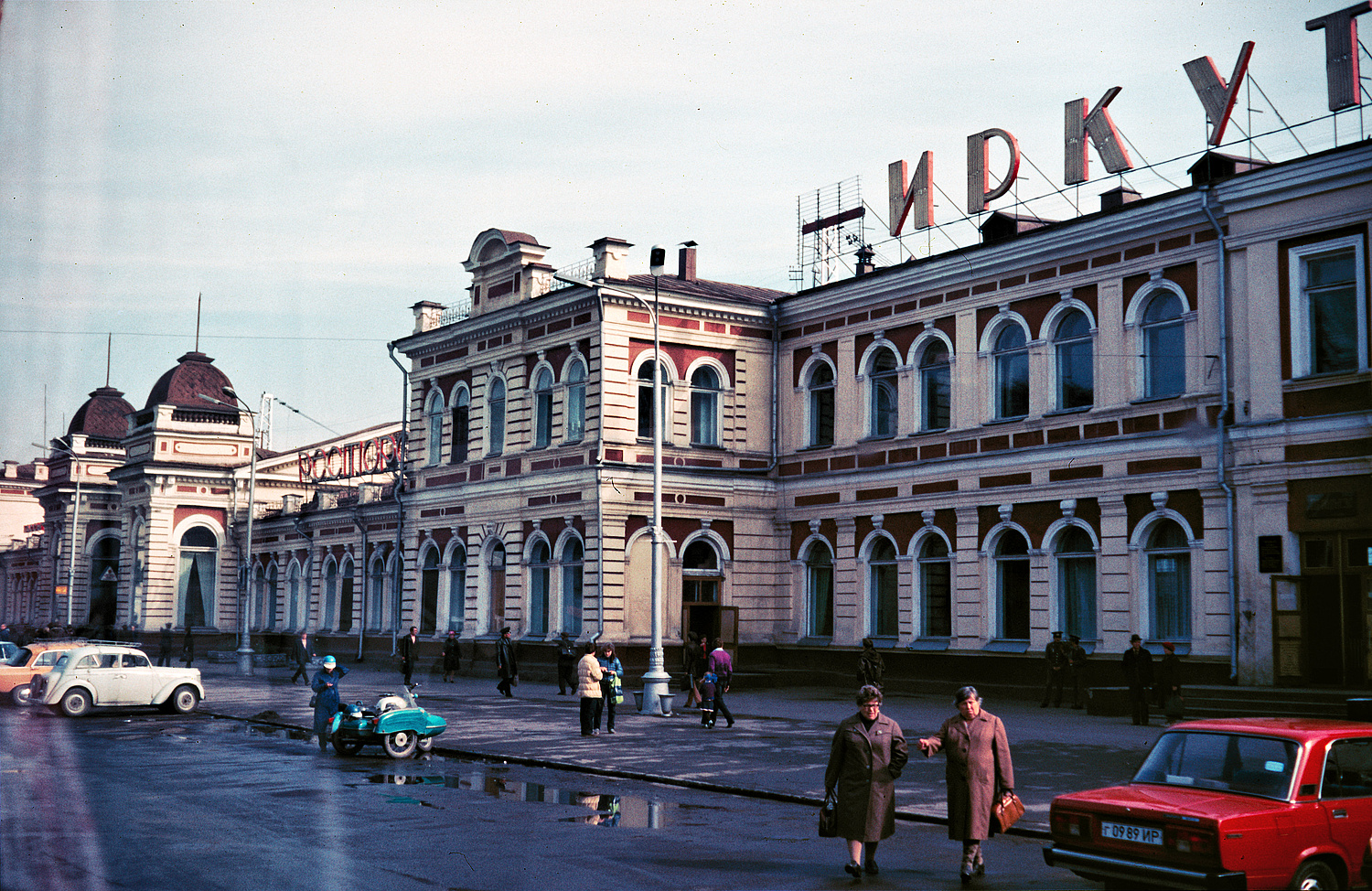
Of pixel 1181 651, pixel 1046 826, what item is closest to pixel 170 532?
pixel 1181 651

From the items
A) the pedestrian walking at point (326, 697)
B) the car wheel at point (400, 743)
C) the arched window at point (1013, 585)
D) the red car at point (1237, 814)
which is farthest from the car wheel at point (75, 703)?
the red car at point (1237, 814)

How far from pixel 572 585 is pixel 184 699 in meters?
12.1

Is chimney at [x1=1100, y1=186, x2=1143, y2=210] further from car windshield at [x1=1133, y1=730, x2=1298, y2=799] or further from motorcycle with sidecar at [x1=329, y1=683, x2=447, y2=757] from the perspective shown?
car windshield at [x1=1133, y1=730, x2=1298, y2=799]

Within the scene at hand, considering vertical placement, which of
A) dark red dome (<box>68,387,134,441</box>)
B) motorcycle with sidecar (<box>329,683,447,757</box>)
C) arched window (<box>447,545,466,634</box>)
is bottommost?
motorcycle with sidecar (<box>329,683,447,757</box>)

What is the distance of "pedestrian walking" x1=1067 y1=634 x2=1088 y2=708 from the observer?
2934 cm

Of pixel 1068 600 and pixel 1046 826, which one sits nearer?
pixel 1046 826

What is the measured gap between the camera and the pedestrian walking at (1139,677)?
25.8 m

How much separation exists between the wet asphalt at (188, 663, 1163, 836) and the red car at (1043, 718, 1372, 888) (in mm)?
4089

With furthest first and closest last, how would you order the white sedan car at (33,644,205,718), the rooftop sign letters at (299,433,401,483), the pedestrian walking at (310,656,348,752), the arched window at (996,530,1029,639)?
the rooftop sign letters at (299,433,401,483)
the arched window at (996,530,1029,639)
the white sedan car at (33,644,205,718)
the pedestrian walking at (310,656,348,752)

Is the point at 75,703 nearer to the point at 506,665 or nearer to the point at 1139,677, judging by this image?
the point at 506,665

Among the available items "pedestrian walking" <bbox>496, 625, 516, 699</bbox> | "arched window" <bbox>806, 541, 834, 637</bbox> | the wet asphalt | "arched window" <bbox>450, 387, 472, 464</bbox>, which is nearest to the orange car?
the wet asphalt

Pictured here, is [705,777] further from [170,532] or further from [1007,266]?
[170,532]

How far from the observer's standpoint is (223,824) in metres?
14.1

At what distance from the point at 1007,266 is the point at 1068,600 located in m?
8.34
